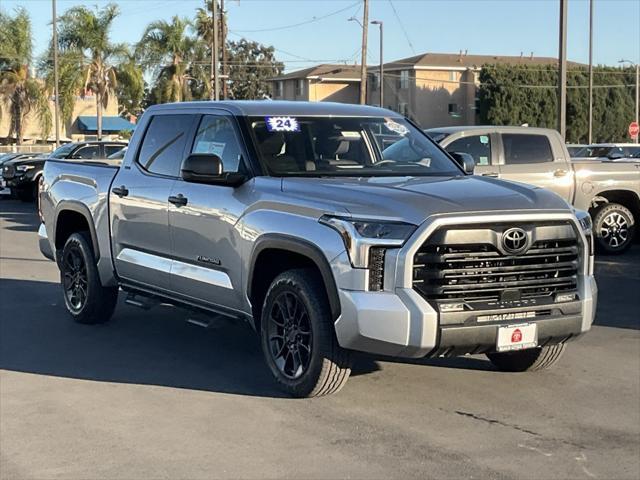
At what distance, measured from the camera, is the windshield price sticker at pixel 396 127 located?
7.41 meters

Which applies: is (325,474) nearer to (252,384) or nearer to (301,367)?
(301,367)

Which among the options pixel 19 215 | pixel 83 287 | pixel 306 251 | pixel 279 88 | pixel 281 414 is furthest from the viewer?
pixel 279 88

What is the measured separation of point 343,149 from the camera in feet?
22.7

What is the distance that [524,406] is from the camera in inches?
240

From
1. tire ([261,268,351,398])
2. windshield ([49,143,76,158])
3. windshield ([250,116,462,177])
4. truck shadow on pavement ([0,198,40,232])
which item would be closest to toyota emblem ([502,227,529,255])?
tire ([261,268,351,398])

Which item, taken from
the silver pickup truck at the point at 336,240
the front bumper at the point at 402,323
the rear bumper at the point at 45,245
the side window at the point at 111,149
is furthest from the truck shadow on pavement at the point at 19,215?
the front bumper at the point at 402,323

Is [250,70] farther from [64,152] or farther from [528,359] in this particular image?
[528,359]

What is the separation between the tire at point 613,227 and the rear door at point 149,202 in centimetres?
854

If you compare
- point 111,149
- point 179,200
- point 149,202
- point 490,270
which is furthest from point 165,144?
point 111,149

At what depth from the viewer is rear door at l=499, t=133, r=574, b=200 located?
13344 mm

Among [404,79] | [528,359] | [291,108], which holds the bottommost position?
[528,359]

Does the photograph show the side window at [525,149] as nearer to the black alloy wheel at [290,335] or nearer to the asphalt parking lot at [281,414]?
the asphalt parking lot at [281,414]

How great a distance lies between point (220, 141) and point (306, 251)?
164cm

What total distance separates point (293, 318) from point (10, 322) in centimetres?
410
